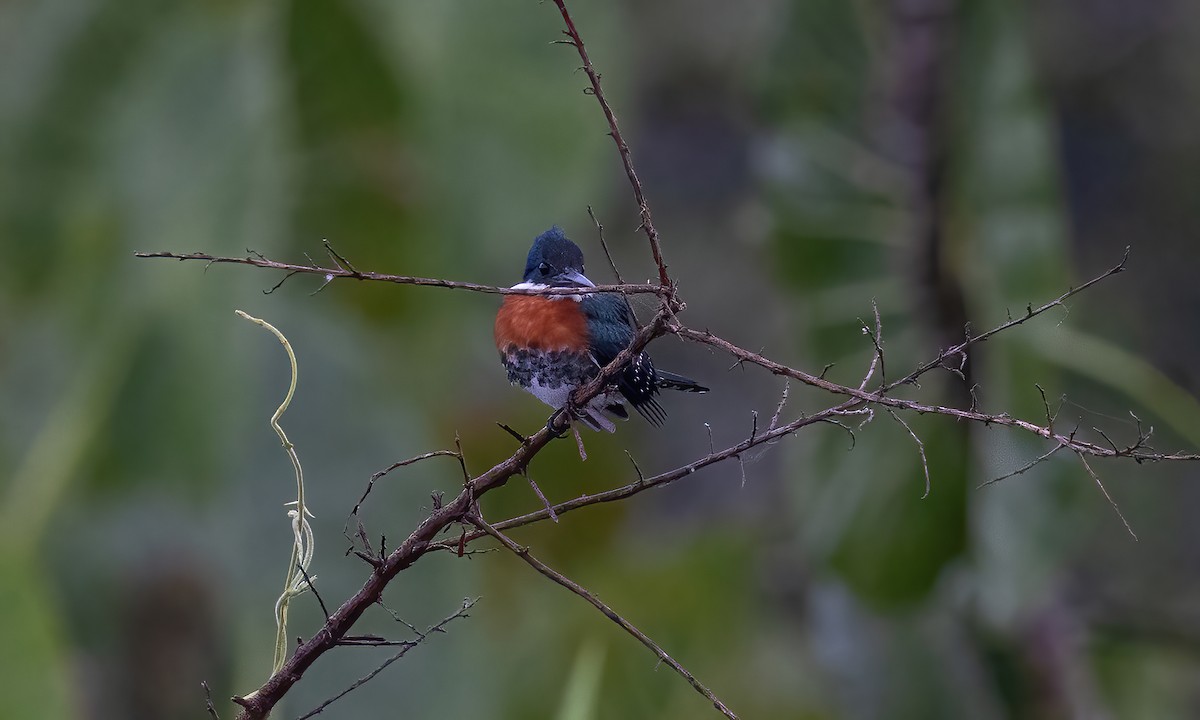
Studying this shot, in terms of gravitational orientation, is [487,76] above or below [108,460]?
above

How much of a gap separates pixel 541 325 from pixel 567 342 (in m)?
0.02

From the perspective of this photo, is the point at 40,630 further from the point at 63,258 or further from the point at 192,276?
the point at 63,258

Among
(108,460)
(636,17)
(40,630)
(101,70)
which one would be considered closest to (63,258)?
(101,70)

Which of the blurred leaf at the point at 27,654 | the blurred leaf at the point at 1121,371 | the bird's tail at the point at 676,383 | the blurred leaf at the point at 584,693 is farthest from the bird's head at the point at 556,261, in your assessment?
the blurred leaf at the point at 1121,371

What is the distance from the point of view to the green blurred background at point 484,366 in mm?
1634

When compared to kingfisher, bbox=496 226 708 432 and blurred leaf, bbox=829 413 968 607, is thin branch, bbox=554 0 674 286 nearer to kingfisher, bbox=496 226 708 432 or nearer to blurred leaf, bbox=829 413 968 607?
kingfisher, bbox=496 226 708 432

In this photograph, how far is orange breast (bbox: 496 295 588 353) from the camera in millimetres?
851

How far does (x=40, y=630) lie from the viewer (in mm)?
1390

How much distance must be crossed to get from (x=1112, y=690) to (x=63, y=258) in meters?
2.28

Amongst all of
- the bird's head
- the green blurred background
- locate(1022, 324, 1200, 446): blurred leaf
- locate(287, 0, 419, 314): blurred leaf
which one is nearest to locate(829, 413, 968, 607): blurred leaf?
the green blurred background

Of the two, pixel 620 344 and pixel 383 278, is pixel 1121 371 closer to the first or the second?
pixel 620 344

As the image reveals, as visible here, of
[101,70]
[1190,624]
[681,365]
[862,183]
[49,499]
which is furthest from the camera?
[681,365]

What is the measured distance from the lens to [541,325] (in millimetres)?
860

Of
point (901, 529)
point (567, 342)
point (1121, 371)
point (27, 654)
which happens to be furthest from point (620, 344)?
point (901, 529)
